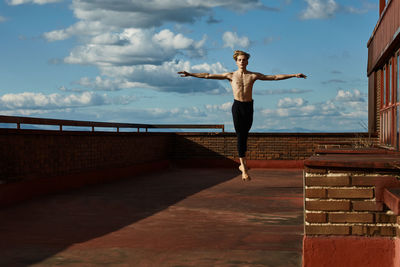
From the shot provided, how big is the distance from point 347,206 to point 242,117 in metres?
4.29

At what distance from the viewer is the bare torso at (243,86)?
29.8 ft

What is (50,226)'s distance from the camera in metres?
8.28

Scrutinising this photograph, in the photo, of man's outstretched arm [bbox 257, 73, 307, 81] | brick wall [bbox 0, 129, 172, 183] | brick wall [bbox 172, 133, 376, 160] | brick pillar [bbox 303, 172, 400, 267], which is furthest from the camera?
brick wall [bbox 172, 133, 376, 160]

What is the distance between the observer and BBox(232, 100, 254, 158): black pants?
9000mm

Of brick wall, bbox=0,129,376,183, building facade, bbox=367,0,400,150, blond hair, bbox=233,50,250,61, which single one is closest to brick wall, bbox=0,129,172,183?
brick wall, bbox=0,129,376,183

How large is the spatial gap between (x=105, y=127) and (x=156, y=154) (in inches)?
186

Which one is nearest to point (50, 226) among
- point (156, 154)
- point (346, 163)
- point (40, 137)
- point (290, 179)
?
point (40, 137)

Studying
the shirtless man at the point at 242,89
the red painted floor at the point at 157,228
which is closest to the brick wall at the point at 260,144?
the red painted floor at the point at 157,228

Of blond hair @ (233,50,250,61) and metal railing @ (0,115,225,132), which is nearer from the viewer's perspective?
blond hair @ (233,50,250,61)

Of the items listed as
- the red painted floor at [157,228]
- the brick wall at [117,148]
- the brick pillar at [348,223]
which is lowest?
the red painted floor at [157,228]

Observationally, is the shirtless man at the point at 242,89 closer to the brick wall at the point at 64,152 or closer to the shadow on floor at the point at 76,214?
the shadow on floor at the point at 76,214

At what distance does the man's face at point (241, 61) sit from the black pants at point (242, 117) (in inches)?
26.7

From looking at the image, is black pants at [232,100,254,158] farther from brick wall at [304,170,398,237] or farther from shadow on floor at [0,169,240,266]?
brick wall at [304,170,398,237]

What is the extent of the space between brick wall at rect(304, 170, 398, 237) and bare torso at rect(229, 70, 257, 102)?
423cm
